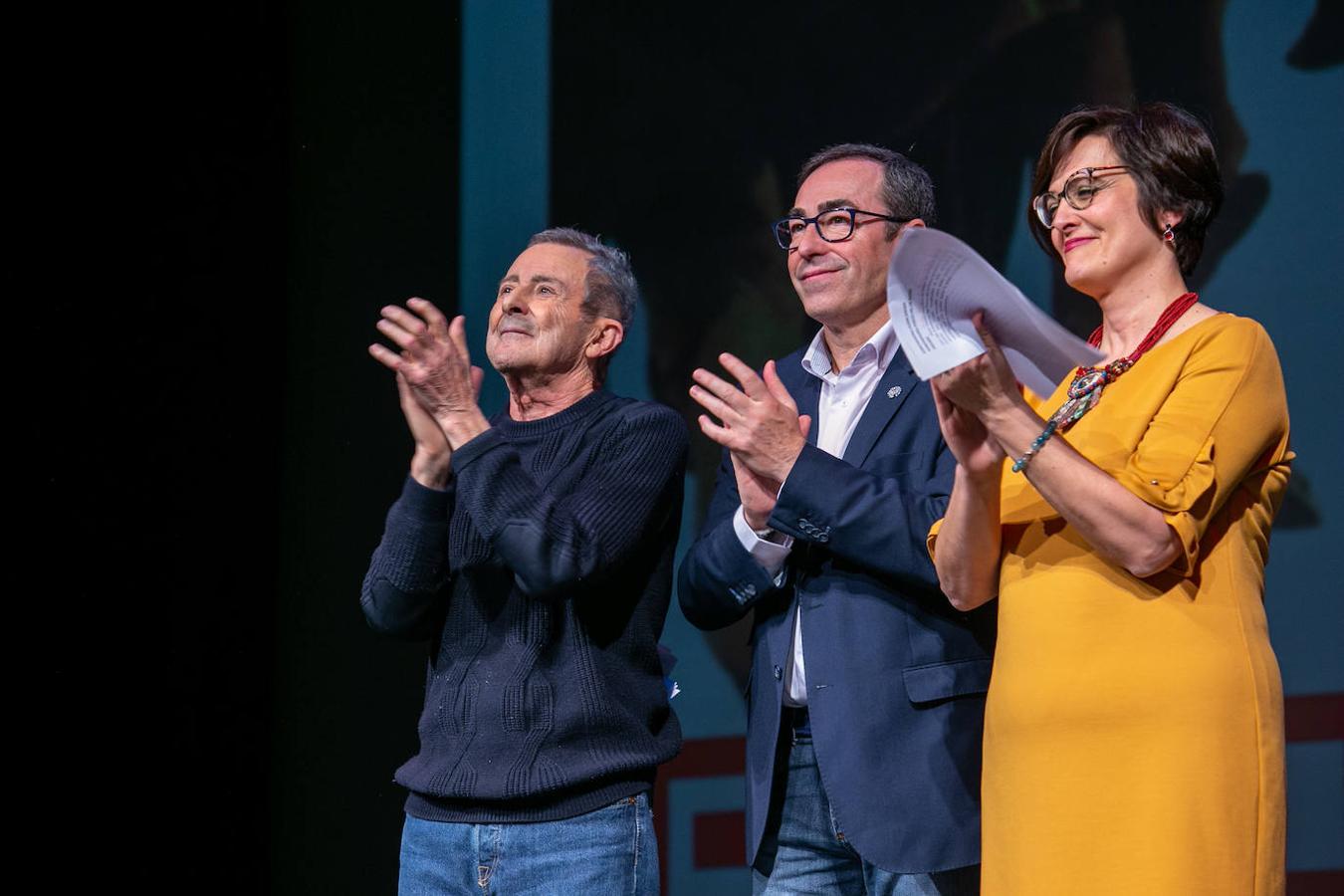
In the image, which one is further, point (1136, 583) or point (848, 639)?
point (848, 639)

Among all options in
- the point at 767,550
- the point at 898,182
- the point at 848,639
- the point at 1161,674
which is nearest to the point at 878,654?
the point at 848,639

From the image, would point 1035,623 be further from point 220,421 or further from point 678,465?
point 220,421

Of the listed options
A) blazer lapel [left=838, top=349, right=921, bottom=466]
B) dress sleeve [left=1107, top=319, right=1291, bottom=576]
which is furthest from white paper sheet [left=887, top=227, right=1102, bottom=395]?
blazer lapel [left=838, top=349, right=921, bottom=466]

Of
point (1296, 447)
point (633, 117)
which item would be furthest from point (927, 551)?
point (633, 117)

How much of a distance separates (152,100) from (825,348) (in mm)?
1774

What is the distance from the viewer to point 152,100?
3.22 m

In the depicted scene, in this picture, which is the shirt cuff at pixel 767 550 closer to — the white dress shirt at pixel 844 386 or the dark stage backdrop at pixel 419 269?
the white dress shirt at pixel 844 386

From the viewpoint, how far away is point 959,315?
1.55 m

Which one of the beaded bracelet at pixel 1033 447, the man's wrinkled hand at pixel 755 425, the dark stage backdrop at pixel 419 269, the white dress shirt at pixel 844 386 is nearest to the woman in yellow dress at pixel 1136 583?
the beaded bracelet at pixel 1033 447

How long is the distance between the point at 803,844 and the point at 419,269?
2.06 meters

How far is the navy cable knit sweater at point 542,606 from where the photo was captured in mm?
1934

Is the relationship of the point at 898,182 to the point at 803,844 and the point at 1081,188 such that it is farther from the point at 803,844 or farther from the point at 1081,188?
the point at 803,844

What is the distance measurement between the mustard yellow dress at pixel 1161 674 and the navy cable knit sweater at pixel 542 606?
54 cm

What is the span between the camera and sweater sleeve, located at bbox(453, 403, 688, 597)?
1.94 meters
